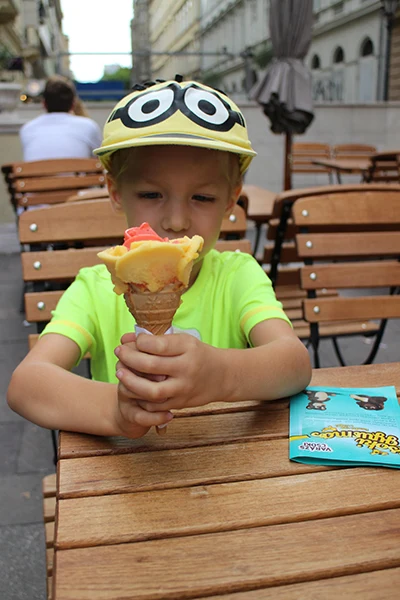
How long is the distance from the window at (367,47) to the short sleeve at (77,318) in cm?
2418

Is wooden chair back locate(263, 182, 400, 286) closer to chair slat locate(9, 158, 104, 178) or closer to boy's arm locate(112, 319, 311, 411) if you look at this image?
boy's arm locate(112, 319, 311, 411)

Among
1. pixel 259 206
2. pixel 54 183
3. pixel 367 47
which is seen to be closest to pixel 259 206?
pixel 259 206

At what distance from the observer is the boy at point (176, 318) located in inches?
36.7

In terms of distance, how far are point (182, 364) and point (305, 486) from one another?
10.6 inches

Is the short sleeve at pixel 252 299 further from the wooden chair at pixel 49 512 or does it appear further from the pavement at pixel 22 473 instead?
the pavement at pixel 22 473

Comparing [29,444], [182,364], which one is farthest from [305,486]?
[29,444]

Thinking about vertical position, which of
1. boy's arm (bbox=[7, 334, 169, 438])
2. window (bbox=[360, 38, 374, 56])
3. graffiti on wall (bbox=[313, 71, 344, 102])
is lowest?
boy's arm (bbox=[7, 334, 169, 438])

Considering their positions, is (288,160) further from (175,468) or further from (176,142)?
(175,468)

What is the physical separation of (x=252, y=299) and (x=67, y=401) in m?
0.52

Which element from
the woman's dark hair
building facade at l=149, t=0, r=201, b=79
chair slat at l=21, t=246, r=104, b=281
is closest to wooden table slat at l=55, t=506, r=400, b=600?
chair slat at l=21, t=246, r=104, b=281

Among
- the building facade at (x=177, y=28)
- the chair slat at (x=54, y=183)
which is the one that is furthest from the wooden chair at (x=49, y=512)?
the building facade at (x=177, y=28)

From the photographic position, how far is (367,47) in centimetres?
2323

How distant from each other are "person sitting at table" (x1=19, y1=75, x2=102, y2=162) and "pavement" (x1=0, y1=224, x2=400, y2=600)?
60.3 inches

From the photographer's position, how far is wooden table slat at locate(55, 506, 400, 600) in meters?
0.70
